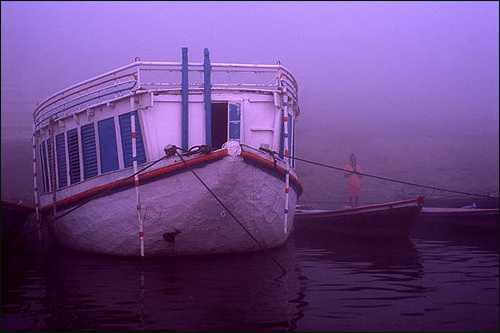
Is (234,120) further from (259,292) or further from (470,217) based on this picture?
(470,217)

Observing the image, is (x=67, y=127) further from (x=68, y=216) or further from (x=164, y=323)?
(x=164, y=323)

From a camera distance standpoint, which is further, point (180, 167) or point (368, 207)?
→ point (368, 207)

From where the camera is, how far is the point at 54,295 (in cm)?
667

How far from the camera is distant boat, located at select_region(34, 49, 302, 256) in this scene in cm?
874

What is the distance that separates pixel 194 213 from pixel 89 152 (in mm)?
3415

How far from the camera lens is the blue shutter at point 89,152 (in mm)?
10445

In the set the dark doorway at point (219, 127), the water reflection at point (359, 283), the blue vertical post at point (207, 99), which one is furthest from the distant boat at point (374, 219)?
the blue vertical post at point (207, 99)

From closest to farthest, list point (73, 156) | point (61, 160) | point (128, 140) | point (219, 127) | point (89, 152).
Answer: point (128, 140) → point (219, 127) → point (89, 152) → point (73, 156) → point (61, 160)

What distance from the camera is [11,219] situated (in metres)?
12.1

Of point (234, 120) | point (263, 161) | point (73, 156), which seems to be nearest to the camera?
point (263, 161)

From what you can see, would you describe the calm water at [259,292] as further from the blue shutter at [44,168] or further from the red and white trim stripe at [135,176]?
the blue shutter at [44,168]

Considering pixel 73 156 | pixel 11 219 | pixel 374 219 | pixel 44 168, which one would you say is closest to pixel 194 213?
pixel 73 156

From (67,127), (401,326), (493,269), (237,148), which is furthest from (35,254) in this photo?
(493,269)

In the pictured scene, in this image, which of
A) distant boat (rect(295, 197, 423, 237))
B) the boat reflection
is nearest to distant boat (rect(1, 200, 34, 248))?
the boat reflection
